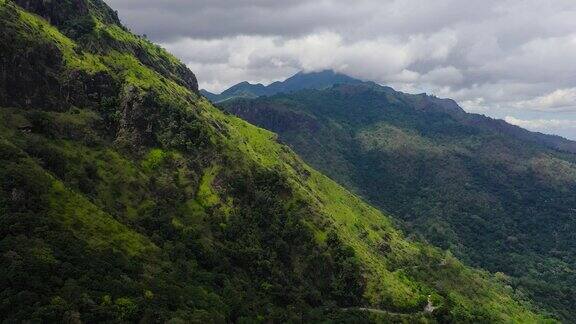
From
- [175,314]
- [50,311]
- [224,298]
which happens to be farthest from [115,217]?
[50,311]

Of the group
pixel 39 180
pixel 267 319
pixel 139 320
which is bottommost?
pixel 267 319

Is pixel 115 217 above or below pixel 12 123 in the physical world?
below

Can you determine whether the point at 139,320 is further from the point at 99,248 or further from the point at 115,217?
the point at 115,217

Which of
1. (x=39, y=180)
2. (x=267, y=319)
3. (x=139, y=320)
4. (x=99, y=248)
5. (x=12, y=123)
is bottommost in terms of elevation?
(x=267, y=319)

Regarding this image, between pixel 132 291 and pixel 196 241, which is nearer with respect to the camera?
pixel 132 291

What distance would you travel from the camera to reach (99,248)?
13862cm

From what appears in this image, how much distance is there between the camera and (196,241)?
18425 centimetres

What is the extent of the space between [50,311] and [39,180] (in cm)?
5373

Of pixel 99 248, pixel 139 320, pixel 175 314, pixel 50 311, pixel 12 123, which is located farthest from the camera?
pixel 12 123

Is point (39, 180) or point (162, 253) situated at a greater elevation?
point (39, 180)

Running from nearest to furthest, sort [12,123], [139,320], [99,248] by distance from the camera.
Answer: [139,320]
[99,248]
[12,123]

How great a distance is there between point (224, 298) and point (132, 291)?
38.2 m

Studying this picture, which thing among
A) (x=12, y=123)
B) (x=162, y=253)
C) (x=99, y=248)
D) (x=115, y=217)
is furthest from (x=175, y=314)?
(x=12, y=123)

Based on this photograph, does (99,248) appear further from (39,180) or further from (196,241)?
(196,241)
